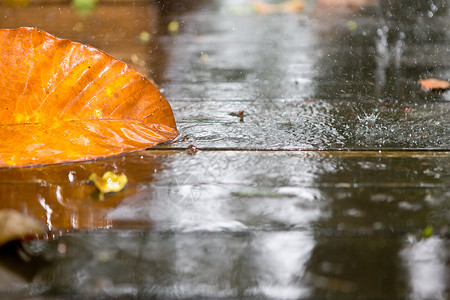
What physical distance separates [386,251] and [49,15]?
2472 millimetres

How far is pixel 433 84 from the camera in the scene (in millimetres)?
1723

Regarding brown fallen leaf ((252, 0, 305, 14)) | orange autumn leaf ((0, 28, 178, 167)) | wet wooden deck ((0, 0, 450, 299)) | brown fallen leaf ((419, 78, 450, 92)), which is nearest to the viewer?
wet wooden deck ((0, 0, 450, 299))

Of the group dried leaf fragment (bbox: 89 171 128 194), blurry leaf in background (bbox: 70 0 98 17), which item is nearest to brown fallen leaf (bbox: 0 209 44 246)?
dried leaf fragment (bbox: 89 171 128 194)

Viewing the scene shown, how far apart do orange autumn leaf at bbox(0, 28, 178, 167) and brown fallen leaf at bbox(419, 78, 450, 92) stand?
940 mm

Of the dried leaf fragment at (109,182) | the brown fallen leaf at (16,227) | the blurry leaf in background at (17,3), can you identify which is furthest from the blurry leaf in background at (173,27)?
the brown fallen leaf at (16,227)

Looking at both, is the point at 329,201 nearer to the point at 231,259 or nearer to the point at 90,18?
the point at 231,259

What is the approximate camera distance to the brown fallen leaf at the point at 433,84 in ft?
5.56

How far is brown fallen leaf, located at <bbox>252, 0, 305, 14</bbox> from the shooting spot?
10.1ft

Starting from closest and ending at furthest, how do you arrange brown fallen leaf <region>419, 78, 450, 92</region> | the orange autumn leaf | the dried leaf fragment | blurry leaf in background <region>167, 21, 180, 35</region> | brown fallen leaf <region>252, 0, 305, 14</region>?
1. the dried leaf fragment
2. the orange autumn leaf
3. brown fallen leaf <region>419, 78, 450, 92</region>
4. blurry leaf in background <region>167, 21, 180, 35</region>
5. brown fallen leaf <region>252, 0, 305, 14</region>

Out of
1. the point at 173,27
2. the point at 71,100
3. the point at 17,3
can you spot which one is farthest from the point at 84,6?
the point at 71,100

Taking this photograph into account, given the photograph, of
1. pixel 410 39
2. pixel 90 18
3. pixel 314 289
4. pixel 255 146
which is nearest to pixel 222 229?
pixel 314 289

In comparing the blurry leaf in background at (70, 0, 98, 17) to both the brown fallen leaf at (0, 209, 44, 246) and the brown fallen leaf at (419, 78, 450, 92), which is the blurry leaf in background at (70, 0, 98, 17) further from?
the brown fallen leaf at (0, 209, 44, 246)

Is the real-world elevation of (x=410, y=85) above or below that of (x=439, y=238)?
above

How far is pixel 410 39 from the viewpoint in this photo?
237 centimetres
